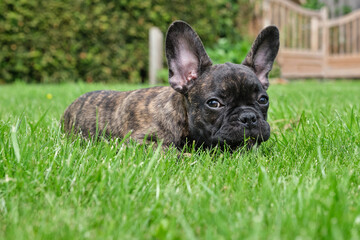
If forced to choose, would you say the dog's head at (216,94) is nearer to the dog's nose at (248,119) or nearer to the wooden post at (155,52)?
the dog's nose at (248,119)

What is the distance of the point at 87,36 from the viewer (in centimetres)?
1034

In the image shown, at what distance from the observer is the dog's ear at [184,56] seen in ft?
10.1

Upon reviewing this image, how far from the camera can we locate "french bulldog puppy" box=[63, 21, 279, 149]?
279 cm

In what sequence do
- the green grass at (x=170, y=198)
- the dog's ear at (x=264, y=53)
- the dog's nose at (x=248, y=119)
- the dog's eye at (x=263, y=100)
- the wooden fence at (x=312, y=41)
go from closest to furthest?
the green grass at (x=170, y=198) → the dog's nose at (x=248, y=119) → the dog's eye at (x=263, y=100) → the dog's ear at (x=264, y=53) → the wooden fence at (x=312, y=41)

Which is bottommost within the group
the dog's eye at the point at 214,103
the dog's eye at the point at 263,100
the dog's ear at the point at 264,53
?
the dog's eye at the point at 263,100

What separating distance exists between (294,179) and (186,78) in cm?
146

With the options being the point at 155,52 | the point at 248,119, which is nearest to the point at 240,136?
the point at 248,119

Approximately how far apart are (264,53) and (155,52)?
299 inches

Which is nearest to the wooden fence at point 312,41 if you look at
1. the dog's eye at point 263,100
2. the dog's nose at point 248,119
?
the dog's eye at point 263,100

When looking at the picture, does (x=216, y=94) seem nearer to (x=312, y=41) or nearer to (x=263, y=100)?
(x=263, y=100)

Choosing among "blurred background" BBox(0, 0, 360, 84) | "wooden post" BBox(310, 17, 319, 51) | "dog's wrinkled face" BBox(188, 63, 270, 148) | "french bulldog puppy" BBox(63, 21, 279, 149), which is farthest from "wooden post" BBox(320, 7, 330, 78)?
"dog's wrinkled face" BBox(188, 63, 270, 148)

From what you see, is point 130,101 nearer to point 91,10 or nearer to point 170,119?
point 170,119

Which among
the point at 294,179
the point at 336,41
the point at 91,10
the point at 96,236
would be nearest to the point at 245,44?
the point at 91,10

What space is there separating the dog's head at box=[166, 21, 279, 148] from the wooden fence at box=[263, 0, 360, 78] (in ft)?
36.0
